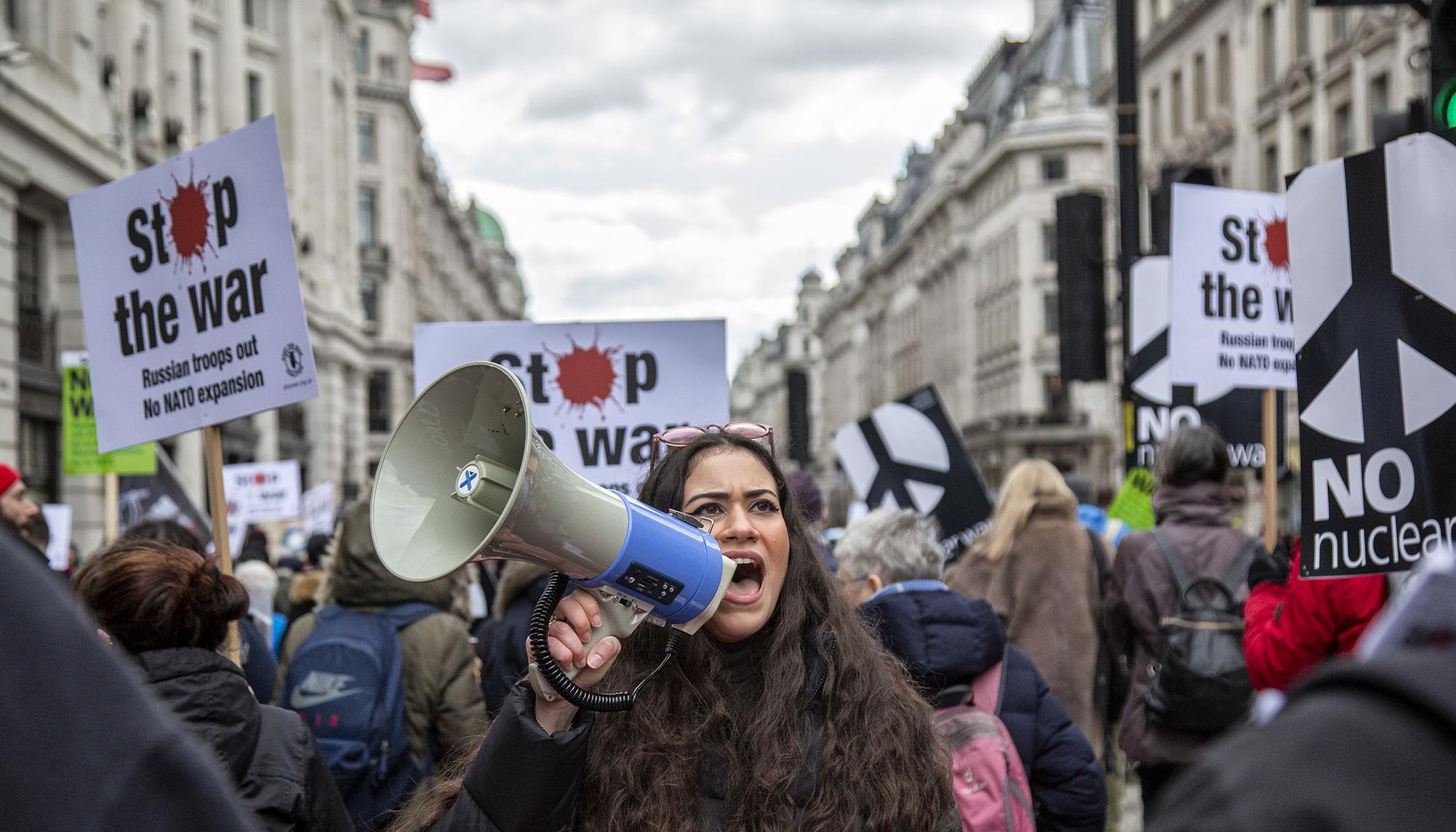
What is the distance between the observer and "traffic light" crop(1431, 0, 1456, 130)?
11.7ft

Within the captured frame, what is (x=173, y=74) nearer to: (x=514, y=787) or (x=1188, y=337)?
(x=1188, y=337)

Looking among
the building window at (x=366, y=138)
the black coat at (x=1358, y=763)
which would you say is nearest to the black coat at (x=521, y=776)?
the black coat at (x=1358, y=763)

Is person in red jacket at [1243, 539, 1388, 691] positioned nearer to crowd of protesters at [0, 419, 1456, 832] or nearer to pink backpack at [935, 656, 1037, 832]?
crowd of protesters at [0, 419, 1456, 832]

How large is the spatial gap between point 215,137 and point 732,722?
56.4 feet

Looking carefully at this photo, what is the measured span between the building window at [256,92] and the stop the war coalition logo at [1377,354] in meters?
33.1

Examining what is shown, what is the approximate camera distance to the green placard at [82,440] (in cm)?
924

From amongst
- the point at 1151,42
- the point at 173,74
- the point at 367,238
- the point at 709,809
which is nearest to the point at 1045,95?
the point at 1151,42

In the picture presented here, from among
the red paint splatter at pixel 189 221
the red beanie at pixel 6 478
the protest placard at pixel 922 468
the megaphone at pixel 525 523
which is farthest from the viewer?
the protest placard at pixel 922 468

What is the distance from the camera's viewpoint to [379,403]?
57.5m

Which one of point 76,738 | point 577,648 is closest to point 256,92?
point 577,648

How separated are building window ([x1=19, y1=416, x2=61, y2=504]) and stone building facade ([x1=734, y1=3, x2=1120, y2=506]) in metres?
34.6

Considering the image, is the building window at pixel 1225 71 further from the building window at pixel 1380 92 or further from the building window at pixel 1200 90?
the building window at pixel 1380 92

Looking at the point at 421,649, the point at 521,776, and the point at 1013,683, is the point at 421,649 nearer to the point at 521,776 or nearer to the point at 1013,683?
the point at 1013,683

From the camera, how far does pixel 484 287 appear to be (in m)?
101
